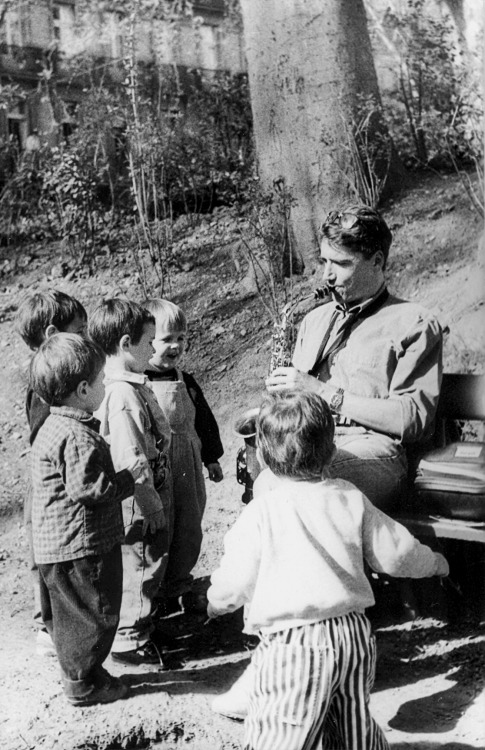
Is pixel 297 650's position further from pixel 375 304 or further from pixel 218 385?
pixel 218 385

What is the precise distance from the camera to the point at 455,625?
10.6 ft

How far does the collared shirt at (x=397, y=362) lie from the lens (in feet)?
9.96

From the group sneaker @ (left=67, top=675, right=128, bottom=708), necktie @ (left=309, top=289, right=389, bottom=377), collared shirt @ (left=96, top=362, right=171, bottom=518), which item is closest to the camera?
Answer: sneaker @ (left=67, top=675, right=128, bottom=708)

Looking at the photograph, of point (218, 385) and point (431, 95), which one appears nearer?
point (218, 385)

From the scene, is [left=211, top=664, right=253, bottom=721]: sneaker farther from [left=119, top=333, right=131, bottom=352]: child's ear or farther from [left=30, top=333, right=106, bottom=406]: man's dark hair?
[left=119, top=333, right=131, bottom=352]: child's ear

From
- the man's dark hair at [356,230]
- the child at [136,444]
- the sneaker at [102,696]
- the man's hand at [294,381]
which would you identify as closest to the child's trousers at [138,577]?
the child at [136,444]

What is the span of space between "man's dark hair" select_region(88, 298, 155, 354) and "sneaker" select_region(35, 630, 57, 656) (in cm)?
115

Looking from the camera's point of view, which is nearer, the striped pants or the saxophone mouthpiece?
the striped pants

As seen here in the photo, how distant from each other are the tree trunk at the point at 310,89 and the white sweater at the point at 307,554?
9.70 feet

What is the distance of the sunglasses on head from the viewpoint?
10.3 ft

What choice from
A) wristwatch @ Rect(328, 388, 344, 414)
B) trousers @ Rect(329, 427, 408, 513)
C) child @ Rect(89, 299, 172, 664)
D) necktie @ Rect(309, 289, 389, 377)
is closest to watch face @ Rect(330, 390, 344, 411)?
wristwatch @ Rect(328, 388, 344, 414)

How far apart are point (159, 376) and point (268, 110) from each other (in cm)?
256

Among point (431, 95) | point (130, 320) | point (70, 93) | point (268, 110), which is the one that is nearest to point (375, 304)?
point (130, 320)

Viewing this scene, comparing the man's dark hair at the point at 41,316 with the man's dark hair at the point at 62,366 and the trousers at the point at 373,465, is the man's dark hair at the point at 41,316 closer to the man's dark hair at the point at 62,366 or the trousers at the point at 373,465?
the man's dark hair at the point at 62,366
